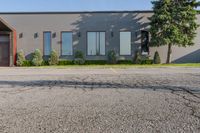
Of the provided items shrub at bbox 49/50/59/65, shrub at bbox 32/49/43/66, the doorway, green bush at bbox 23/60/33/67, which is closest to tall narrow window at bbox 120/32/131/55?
shrub at bbox 49/50/59/65

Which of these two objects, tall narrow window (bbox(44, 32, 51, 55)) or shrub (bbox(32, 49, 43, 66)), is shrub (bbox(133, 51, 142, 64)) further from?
shrub (bbox(32, 49, 43, 66))

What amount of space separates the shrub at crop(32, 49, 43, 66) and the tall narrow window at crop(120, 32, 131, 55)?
26.5 feet

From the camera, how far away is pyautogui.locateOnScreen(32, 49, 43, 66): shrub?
96.8ft

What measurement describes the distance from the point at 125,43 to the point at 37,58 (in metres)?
8.83

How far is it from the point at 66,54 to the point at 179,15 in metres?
11.6

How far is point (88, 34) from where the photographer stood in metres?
31.3

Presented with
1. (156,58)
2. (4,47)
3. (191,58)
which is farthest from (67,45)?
(191,58)

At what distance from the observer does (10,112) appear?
22.4ft

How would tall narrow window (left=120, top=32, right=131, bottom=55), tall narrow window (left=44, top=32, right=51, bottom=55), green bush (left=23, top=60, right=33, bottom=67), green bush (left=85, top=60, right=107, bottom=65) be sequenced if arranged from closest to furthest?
green bush (left=23, top=60, right=33, bottom=67)
green bush (left=85, top=60, right=107, bottom=65)
tall narrow window (left=120, top=32, right=131, bottom=55)
tall narrow window (left=44, top=32, right=51, bottom=55)

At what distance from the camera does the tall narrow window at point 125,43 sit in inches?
1225

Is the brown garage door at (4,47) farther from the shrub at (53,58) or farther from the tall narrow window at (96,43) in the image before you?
the tall narrow window at (96,43)

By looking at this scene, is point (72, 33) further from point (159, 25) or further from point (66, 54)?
point (159, 25)

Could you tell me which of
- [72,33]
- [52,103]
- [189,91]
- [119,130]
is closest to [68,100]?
[52,103]

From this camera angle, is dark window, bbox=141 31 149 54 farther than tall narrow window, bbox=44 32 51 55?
No
